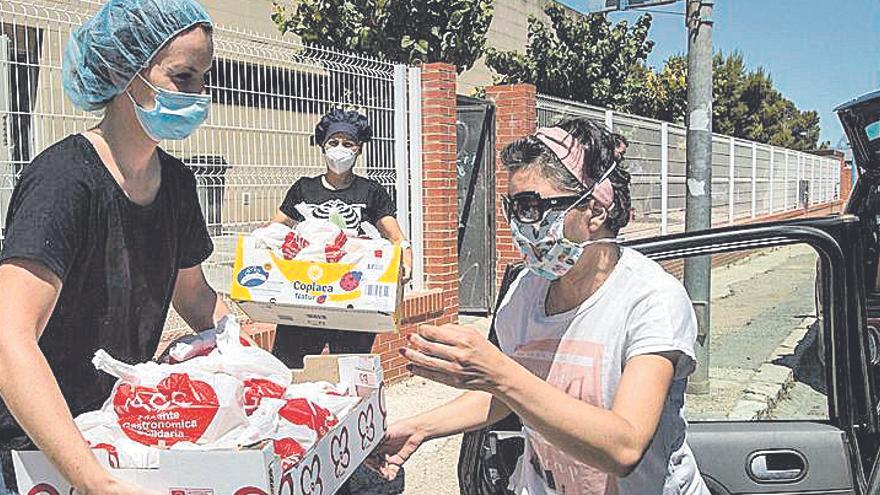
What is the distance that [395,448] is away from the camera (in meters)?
2.51

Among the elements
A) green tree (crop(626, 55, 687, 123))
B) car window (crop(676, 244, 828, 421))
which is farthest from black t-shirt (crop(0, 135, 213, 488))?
green tree (crop(626, 55, 687, 123))

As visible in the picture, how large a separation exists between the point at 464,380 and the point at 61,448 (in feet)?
2.62

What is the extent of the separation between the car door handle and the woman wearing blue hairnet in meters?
1.95

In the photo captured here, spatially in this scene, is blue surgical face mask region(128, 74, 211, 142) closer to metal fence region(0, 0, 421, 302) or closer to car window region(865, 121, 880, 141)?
metal fence region(0, 0, 421, 302)

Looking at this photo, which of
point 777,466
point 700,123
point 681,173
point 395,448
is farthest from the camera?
point 681,173

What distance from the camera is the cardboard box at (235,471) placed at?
164 cm

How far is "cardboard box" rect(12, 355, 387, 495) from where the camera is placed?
164 centimetres

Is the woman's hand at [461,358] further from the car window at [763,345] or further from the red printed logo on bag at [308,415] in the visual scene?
the car window at [763,345]

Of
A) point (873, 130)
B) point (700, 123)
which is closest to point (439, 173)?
point (700, 123)

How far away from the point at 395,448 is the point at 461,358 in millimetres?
804

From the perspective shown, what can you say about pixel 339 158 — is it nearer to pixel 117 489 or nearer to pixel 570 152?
pixel 570 152

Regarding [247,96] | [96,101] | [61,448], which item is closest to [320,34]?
[247,96]

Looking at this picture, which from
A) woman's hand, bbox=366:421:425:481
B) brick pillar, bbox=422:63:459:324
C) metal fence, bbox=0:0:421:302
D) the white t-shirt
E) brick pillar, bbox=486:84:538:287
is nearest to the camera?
the white t-shirt

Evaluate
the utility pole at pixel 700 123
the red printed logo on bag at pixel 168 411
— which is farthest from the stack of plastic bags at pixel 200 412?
the utility pole at pixel 700 123
